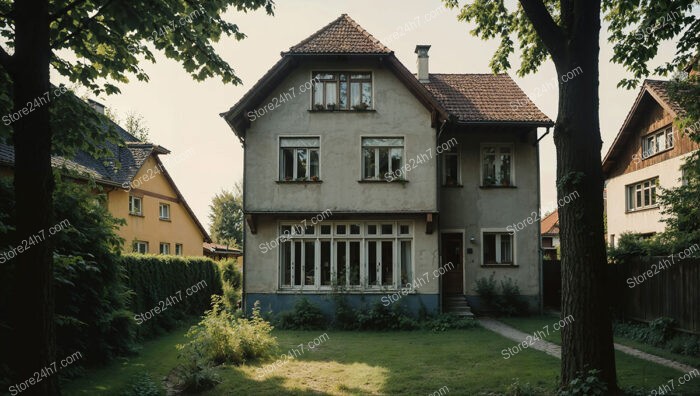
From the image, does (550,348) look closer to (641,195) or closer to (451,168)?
(451,168)

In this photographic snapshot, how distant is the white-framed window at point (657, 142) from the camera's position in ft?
82.0

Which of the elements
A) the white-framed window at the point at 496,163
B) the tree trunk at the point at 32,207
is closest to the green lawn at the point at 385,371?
the tree trunk at the point at 32,207

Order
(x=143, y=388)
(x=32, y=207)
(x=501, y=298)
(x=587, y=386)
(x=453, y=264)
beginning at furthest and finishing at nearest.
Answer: (x=453, y=264) < (x=501, y=298) < (x=143, y=388) < (x=587, y=386) < (x=32, y=207)

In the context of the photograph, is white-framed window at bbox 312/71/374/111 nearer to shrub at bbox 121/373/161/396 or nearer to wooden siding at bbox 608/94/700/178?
shrub at bbox 121/373/161/396

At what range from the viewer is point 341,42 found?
59.3ft

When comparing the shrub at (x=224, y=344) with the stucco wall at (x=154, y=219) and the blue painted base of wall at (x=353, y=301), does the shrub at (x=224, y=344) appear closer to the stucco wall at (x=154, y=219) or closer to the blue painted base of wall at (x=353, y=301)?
the blue painted base of wall at (x=353, y=301)

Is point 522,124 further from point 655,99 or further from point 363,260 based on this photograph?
point 655,99

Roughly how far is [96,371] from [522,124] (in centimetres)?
1591

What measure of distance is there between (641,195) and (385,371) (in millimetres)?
23812

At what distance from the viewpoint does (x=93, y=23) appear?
22.5 feet

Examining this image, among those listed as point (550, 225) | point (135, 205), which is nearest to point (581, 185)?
point (135, 205)

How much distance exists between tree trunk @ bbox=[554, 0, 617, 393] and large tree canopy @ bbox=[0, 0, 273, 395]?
4738 millimetres

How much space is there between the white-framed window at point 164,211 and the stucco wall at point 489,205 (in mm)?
17920

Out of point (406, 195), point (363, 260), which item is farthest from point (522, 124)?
point (363, 260)
